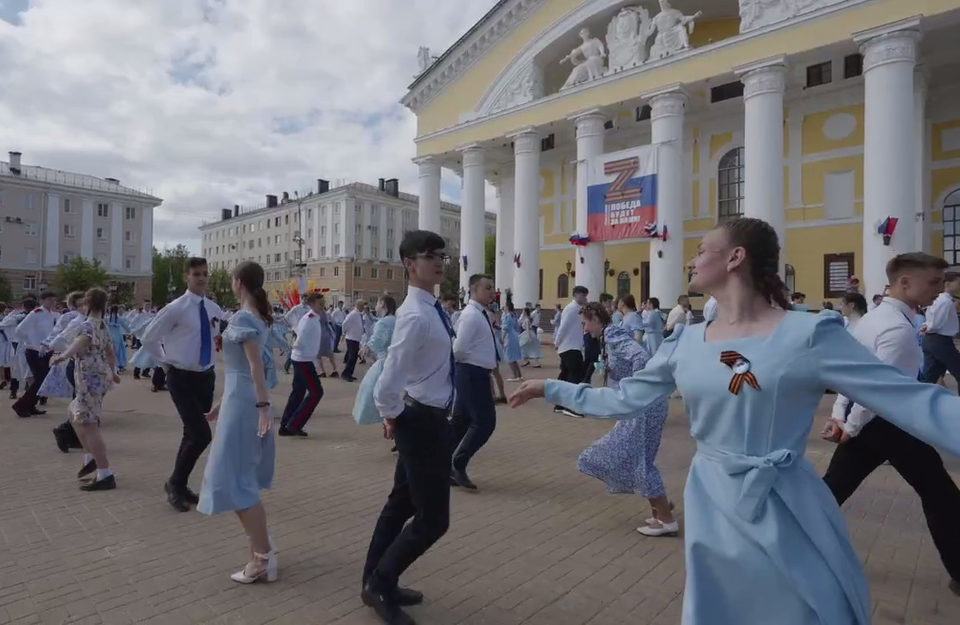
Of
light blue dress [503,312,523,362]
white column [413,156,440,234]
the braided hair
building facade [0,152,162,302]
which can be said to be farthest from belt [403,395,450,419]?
building facade [0,152,162,302]

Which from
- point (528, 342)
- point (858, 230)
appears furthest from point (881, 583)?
point (858, 230)

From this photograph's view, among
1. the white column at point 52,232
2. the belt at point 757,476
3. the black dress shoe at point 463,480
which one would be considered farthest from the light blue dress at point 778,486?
the white column at point 52,232

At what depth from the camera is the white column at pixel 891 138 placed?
19.7 meters

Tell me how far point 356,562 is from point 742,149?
96.6 ft

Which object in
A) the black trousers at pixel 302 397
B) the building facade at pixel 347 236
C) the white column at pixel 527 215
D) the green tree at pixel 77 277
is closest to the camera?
the black trousers at pixel 302 397

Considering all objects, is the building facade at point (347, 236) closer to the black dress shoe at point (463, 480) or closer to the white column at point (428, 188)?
the white column at point (428, 188)

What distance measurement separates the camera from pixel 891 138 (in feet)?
65.2

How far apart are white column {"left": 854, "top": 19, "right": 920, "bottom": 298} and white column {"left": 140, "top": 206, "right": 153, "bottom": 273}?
72077 mm

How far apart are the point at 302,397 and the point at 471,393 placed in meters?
3.65

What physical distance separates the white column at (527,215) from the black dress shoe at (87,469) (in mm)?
24789

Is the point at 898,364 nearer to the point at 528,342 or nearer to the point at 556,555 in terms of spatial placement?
the point at 556,555

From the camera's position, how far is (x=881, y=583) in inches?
158

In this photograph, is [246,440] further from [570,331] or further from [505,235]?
[505,235]

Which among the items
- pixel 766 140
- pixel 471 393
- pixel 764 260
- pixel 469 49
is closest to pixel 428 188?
pixel 469 49
